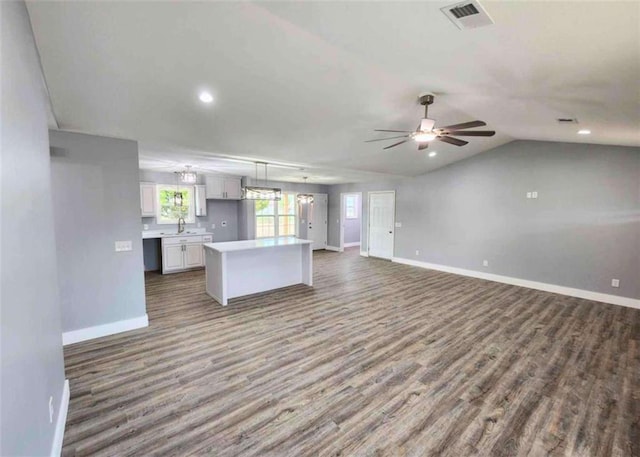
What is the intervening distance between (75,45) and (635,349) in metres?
6.06

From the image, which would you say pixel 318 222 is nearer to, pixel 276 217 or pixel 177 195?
pixel 276 217

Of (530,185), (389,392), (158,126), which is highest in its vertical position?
(158,126)

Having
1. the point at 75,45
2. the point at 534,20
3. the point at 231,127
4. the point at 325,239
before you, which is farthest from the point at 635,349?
the point at 325,239

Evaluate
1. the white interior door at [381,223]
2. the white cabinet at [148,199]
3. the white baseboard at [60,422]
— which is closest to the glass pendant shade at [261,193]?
the white cabinet at [148,199]

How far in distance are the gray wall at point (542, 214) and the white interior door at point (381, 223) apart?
100 centimetres

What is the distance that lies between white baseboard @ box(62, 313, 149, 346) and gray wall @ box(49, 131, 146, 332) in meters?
0.05

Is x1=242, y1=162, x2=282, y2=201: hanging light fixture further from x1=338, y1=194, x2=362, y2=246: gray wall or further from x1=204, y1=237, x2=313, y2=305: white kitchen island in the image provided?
x1=338, y1=194, x2=362, y2=246: gray wall

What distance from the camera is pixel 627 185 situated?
4.56 metres

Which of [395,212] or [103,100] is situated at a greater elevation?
[103,100]

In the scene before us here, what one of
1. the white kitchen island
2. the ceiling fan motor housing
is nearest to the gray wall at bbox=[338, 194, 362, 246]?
the white kitchen island

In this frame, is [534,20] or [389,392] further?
[389,392]

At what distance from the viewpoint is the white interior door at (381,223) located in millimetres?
8281

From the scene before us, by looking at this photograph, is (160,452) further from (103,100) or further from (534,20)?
(534,20)

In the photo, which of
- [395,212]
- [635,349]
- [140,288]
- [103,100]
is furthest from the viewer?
[395,212]
